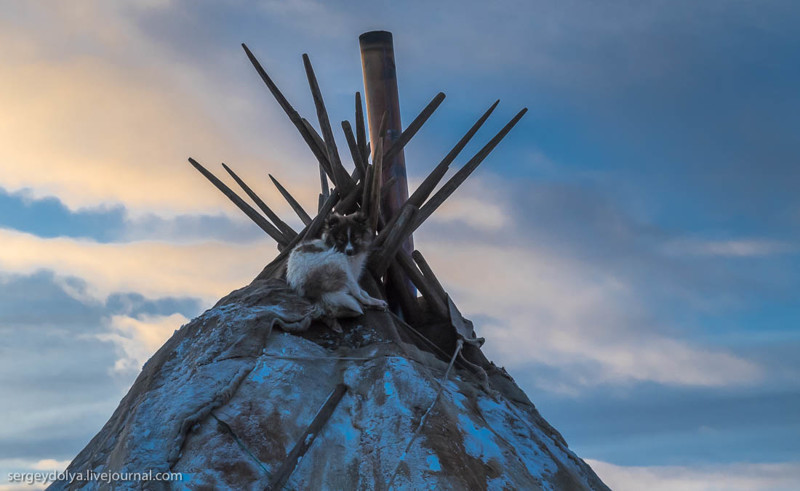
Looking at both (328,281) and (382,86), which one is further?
(382,86)

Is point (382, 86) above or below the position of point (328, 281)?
above

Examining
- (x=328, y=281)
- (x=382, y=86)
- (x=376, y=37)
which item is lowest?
(x=328, y=281)

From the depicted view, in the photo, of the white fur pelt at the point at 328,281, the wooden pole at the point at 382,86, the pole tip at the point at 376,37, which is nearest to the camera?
the white fur pelt at the point at 328,281

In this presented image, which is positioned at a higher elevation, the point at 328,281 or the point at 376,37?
the point at 376,37

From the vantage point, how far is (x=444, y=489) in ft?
25.5

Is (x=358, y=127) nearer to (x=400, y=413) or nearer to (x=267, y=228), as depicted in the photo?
(x=267, y=228)

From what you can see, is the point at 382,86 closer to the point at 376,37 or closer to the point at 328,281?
the point at 376,37

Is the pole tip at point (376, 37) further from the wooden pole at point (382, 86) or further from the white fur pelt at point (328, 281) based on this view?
the white fur pelt at point (328, 281)

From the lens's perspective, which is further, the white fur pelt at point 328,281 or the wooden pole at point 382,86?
the wooden pole at point 382,86

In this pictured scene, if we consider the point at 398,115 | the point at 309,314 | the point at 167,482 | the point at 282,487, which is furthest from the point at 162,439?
the point at 398,115

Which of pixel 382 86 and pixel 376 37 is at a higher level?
pixel 376 37

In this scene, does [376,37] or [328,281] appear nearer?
[328,281]

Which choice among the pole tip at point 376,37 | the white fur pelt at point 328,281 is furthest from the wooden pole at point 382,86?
the white fur pelt at point 328,281

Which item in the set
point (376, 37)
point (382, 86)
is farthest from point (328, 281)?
point (376, 37)
